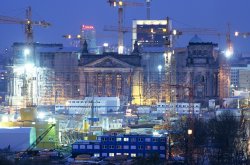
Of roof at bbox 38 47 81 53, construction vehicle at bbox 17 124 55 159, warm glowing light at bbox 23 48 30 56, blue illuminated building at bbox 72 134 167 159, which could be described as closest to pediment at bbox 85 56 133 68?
roof at bbox 38 47 81 53

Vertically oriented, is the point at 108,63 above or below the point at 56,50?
below

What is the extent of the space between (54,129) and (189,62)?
2874 cm

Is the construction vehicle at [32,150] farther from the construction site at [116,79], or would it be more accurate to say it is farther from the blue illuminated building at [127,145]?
the construction site at [116,79]

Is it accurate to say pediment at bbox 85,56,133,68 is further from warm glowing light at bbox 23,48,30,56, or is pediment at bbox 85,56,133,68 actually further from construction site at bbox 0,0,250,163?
warm glowing light at bbox 23,48,30,56

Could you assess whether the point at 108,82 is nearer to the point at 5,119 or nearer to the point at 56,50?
the point at 56,50

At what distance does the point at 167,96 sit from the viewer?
62.8 metres

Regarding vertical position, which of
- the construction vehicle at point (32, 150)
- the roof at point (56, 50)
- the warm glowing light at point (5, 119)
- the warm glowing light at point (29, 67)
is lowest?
the construction vehicle at point (32, 150)

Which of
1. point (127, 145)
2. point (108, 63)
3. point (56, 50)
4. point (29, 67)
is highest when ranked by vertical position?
point (56, 50)

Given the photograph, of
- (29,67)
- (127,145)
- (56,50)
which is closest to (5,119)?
(127,145)

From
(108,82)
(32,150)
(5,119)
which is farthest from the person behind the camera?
(108,82)

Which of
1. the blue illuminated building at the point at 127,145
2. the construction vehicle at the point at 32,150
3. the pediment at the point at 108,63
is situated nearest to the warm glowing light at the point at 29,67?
the pediment at the point at 108,63

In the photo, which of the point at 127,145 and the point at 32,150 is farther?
the point at 127,145

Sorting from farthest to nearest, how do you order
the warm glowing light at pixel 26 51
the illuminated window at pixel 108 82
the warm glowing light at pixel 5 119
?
the illuminated window at pixel 108 82, the warm glowing light at pixel 26 51, the warm glowing light at pixel 5 119

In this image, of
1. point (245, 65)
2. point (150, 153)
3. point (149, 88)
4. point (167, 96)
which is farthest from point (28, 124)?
point (245, 65)
